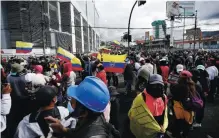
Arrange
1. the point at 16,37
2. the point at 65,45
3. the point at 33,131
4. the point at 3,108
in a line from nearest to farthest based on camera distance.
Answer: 1. the point at 33,131
2. the point at 3,108
3. the point at 16,37
4. the point at 65,45

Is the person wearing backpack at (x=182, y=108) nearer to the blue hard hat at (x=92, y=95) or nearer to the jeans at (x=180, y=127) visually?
the jeans at (x=180, y=127)

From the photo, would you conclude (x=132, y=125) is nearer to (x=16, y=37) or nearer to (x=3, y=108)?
(x=3, y=108)

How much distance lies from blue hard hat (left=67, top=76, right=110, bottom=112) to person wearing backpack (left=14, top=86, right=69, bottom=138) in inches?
34.3

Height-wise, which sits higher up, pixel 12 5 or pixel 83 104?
pixel 12 5

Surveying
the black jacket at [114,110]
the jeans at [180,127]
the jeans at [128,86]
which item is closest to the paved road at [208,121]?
the jeans at [128,86]

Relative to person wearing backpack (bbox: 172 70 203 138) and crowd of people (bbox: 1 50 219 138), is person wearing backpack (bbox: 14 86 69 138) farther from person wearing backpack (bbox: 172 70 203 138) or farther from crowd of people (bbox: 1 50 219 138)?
person wearing backpack (bbox: 172 70 203 138)

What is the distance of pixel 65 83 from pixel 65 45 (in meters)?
40.7

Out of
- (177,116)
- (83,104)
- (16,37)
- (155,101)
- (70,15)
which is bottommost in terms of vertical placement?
(177,116)

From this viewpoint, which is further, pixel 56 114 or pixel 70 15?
pixel 70 15

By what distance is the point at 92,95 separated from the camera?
5.46 ft

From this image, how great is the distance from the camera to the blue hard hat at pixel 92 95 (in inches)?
65.4

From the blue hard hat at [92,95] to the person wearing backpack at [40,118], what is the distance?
0.87 metres

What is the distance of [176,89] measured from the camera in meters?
3.98

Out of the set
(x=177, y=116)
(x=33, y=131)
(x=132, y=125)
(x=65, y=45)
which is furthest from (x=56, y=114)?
(x=65, y=45)
